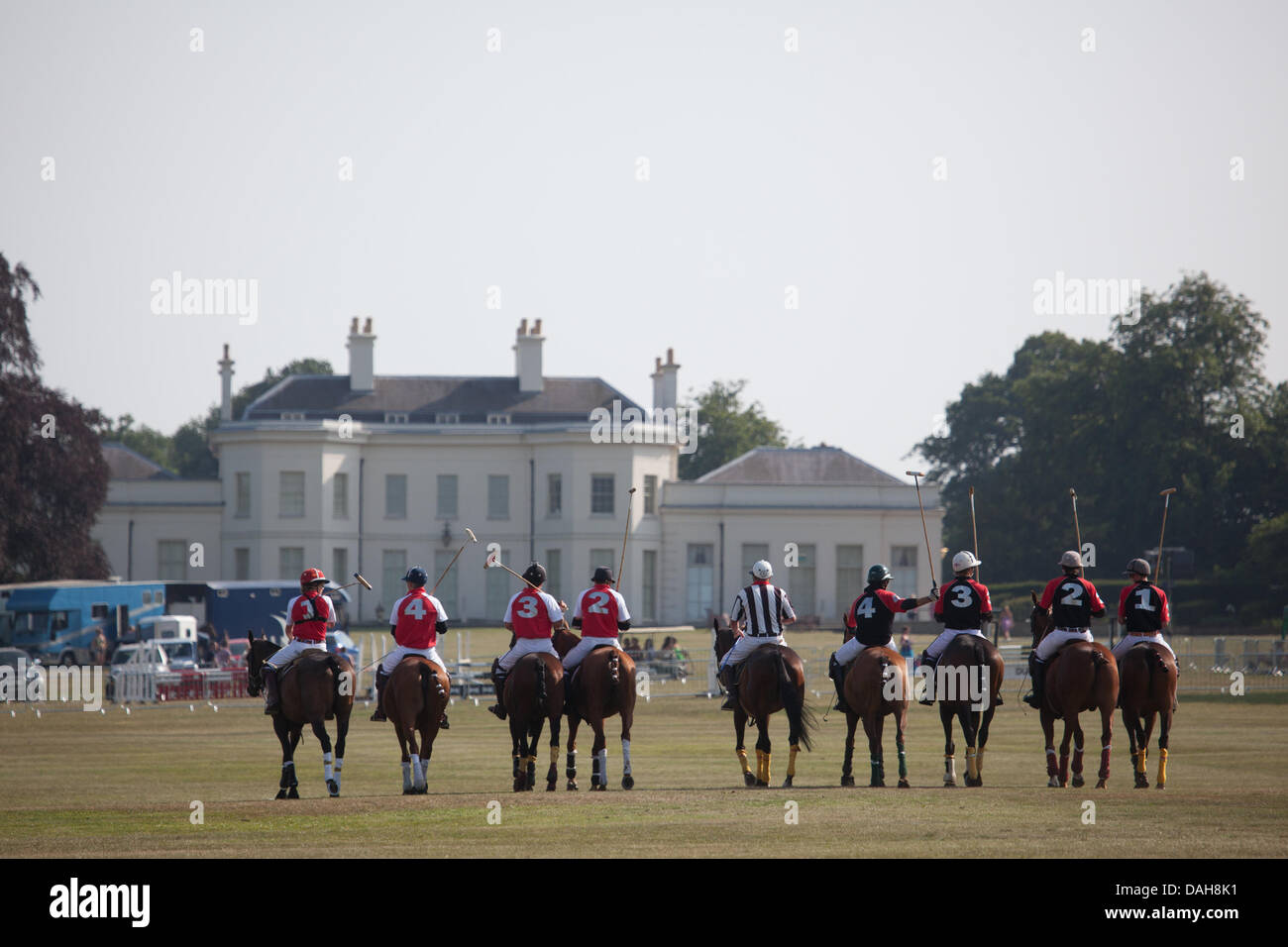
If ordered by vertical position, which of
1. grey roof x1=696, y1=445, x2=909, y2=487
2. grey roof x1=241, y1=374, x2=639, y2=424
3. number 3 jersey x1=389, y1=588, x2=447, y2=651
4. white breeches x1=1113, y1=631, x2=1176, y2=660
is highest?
grey roof x1=241, y1=374, x2=639, y2=424

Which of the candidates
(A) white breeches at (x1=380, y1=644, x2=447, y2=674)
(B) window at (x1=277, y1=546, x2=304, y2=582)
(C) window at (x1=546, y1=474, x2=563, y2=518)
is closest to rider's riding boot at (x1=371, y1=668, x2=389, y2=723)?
(A) white breeches at (x1=380, y1=644, x2=447, y2=674)

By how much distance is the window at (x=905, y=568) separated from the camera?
73.6 metres

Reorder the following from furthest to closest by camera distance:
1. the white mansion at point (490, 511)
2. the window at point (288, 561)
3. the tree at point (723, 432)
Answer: the tree at point (723, 432) < the white mansion at point (490, 511) < the window at point (288, 561)

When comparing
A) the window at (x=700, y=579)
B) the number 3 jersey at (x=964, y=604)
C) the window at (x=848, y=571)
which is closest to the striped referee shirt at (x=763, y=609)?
the number 3 jersey at (x=964, y=604)

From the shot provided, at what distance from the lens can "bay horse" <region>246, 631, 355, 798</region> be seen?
1805 centimetres

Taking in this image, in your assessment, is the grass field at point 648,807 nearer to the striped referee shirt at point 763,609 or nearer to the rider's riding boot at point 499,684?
the rider's riding boot at point 499,684

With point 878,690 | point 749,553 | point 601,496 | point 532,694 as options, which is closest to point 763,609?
point 878,690

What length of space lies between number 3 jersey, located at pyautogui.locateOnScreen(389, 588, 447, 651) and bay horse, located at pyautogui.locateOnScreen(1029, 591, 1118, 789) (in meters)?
6.17

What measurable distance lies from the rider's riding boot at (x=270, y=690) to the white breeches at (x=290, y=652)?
0.16 ft

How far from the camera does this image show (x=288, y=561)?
7362 cm

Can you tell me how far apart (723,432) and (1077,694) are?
87.9 meters

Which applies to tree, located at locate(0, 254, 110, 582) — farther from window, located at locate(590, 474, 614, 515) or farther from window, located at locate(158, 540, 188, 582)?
window, located at locate(590, 474, 614, 515)

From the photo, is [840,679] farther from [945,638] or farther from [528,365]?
[528,365]
